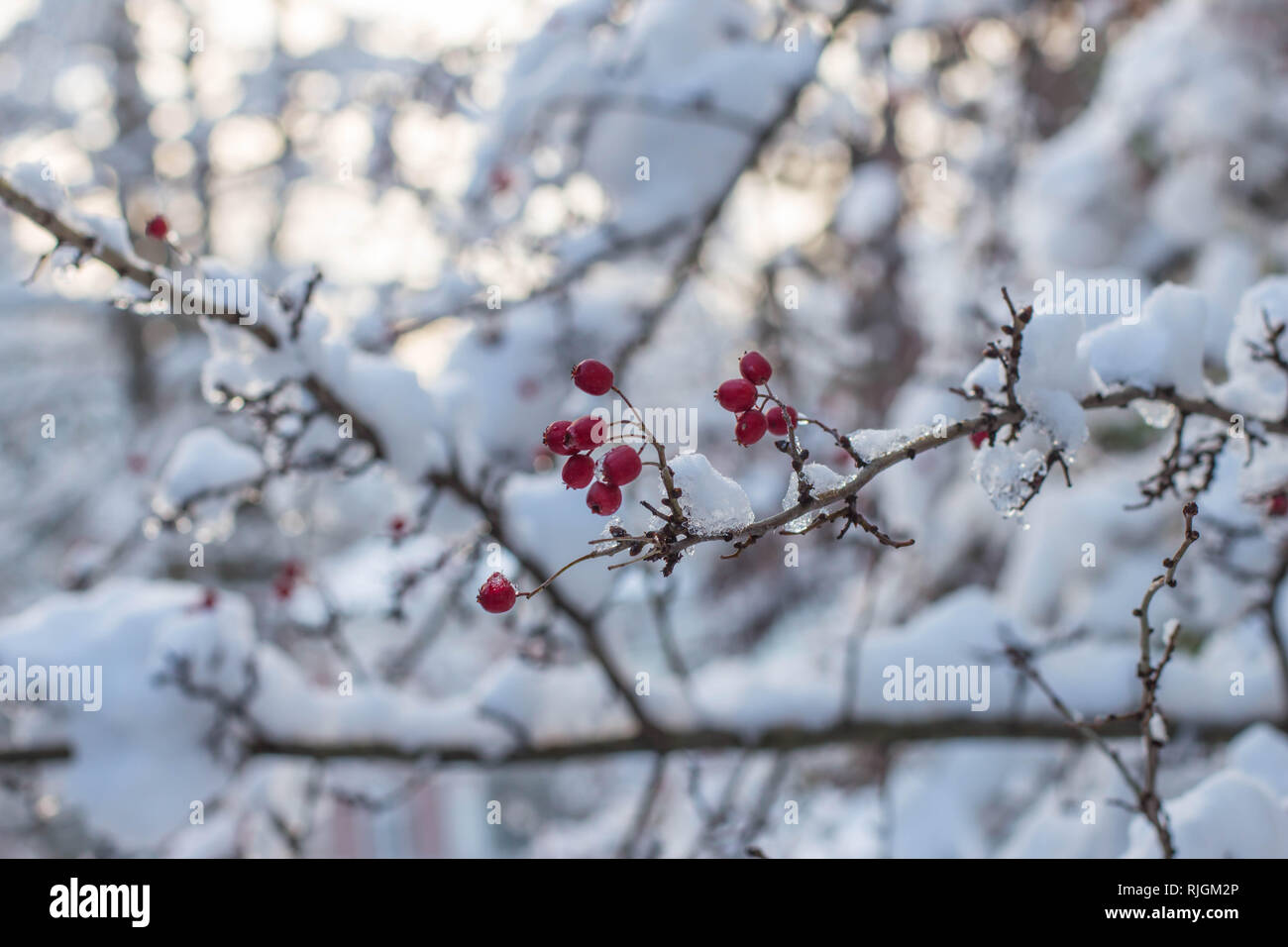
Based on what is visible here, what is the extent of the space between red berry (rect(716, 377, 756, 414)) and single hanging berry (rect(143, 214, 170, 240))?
3.77ft

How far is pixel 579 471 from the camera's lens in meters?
1.02

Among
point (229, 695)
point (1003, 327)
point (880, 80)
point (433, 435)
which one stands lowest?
point (229, 695)

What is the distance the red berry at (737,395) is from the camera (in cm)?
107

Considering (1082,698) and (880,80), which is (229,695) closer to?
(1082,698)

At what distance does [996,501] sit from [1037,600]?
3.25m

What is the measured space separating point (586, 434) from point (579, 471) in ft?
0.15

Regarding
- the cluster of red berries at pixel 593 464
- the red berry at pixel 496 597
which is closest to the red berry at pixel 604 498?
the cluster of red berries at pixel 593 464

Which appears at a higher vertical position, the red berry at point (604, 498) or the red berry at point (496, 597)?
the red berry at point (604, 498)

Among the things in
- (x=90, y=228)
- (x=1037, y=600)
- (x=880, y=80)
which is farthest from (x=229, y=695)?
(x=880, y=80)

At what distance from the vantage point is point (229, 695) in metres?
2.28

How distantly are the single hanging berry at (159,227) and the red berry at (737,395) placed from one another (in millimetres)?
1149

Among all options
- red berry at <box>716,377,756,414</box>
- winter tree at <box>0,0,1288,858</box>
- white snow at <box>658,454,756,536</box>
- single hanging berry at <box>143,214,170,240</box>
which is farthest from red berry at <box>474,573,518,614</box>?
single hanging berry at <box>143,214,170,240</box>

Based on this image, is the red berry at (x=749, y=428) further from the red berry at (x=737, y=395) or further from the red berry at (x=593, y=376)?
Result: the red berry at (x=593, y=376)
